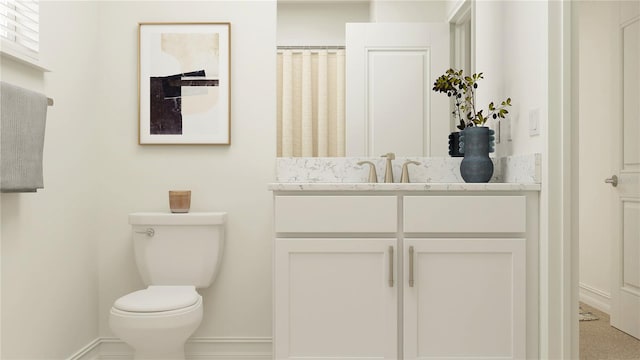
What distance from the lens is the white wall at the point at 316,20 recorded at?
8.00 ft

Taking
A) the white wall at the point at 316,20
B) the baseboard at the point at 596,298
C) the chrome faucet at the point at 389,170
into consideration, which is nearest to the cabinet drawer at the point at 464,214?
the chrome faucet at the point at 389,170

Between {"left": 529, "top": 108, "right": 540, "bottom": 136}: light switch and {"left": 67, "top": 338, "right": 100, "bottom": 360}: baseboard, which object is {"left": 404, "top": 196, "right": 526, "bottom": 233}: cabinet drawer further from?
{"left": 67, "top": 338, "right": 100, "bottom": 360}: baseboard

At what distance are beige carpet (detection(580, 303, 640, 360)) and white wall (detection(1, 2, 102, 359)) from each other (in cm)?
246

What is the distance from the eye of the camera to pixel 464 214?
193 centimetres

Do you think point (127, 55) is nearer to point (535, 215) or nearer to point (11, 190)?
point (11, 190)

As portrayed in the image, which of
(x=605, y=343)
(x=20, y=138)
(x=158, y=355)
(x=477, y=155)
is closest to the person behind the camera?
(x=20, y=138)

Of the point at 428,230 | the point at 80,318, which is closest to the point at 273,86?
the point at 428,230

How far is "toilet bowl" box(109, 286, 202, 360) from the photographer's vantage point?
1947 millimetres

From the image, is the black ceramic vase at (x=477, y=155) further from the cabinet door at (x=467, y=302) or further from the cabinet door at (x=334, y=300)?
the cabinet door at (x=334, y=300)

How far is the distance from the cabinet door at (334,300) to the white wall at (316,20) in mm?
1064

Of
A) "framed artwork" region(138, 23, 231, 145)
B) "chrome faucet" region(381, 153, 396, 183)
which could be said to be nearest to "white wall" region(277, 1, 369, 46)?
"framed artwork" region(138, 23, 231, 145)

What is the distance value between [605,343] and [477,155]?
138cm

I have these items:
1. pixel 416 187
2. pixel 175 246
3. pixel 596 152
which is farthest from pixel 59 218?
pixel 596 152

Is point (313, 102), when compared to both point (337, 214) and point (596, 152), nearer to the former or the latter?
point (337, 214)
